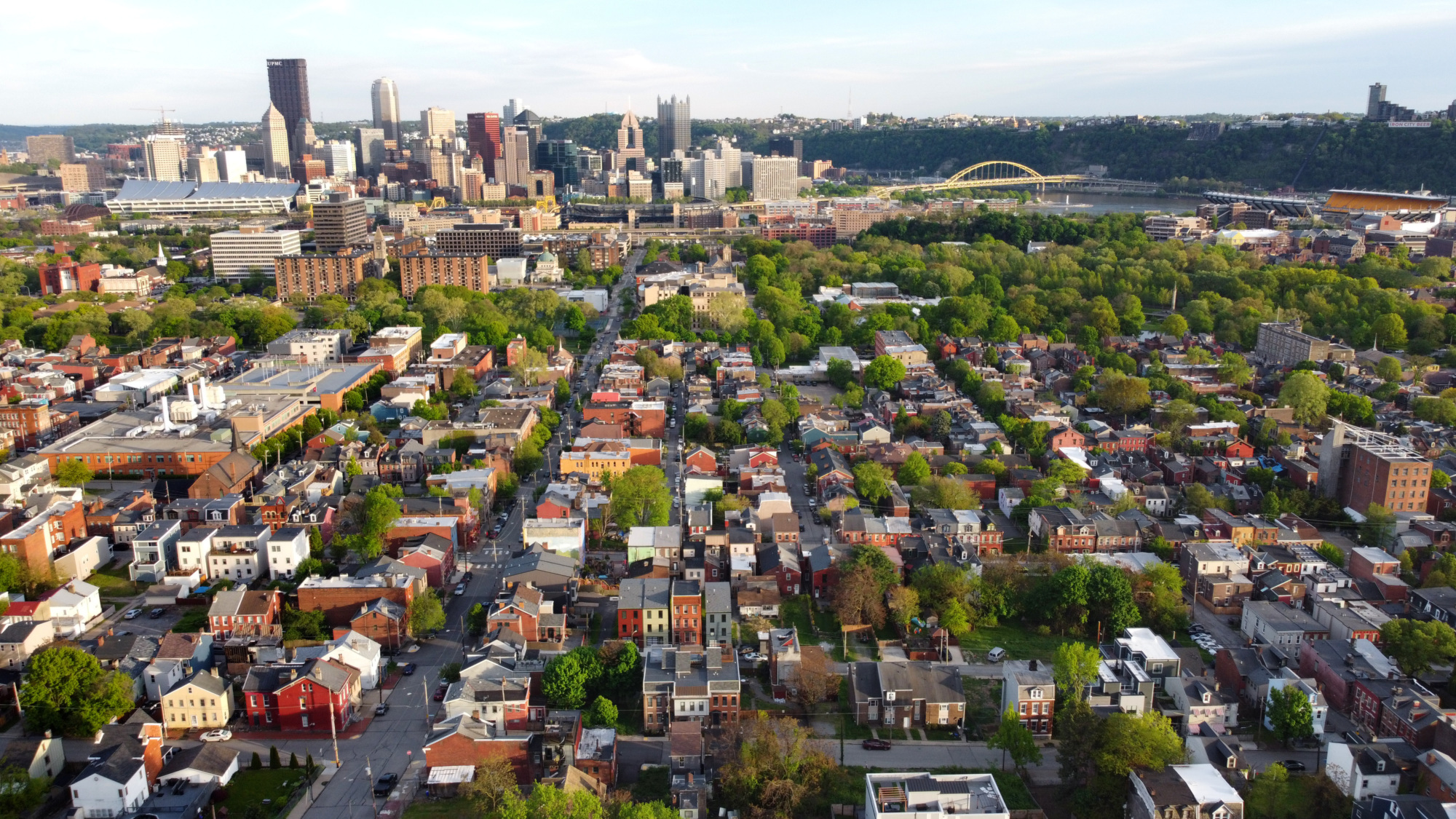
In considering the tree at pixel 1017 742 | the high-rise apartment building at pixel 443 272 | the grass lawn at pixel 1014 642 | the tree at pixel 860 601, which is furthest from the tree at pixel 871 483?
→ the high-rise apartment building at pixel 443 272

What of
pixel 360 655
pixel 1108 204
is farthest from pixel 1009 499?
pixel 1108 204

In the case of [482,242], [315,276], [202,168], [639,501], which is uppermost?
[202,168]

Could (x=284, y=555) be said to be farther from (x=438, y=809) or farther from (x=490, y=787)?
(x=490, y=787)

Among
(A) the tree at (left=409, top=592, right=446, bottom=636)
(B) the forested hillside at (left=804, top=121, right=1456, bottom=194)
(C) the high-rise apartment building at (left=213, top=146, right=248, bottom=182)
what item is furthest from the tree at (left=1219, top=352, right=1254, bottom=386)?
(C) the high-rise apartment building at (left=213, top=146, right=248, bottom=182)

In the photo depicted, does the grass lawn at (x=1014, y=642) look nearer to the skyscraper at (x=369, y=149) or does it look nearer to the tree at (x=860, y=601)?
the tree at (x=860, y=601)

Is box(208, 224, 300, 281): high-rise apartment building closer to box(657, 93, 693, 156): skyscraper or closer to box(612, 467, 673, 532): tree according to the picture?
box(612, 467, 673, 532): tree

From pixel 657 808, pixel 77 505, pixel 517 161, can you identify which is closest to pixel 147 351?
pixel 77 505
